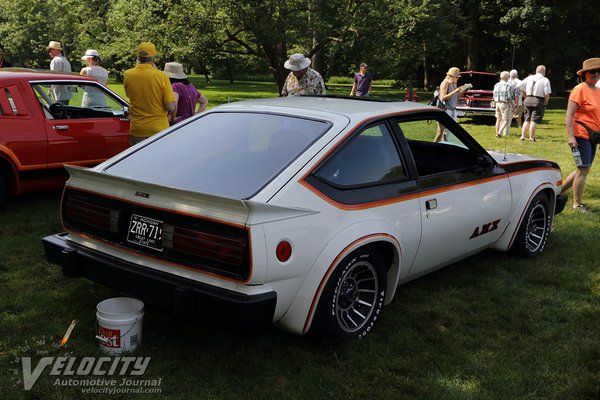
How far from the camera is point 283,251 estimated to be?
3258 mm

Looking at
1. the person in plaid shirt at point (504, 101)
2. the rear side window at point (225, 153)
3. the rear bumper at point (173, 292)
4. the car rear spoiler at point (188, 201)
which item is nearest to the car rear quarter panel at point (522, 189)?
the rear side window at point (225, 153)

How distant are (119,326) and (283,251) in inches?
44.2

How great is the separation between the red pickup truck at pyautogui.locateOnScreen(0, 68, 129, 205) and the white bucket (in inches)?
143

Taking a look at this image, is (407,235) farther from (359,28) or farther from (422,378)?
(359,28)

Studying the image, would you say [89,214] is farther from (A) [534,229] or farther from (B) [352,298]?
(A) [534,229]

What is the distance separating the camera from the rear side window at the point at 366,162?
12.3 ft

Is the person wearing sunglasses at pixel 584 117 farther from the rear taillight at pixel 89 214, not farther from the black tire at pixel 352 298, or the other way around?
the rear taillight at pixel 89 214

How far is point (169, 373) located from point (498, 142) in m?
12.3

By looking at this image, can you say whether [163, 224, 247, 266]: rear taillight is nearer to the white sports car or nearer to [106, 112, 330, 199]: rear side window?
the white sports car

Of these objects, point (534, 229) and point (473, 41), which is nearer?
point (534, 229)

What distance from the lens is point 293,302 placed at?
11.1ft

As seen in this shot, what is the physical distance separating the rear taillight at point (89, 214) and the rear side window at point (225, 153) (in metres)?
0.29

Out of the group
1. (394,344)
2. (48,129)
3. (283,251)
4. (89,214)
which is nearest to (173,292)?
(283,251)

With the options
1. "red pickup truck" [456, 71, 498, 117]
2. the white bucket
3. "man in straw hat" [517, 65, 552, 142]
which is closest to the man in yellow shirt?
the white bucket
